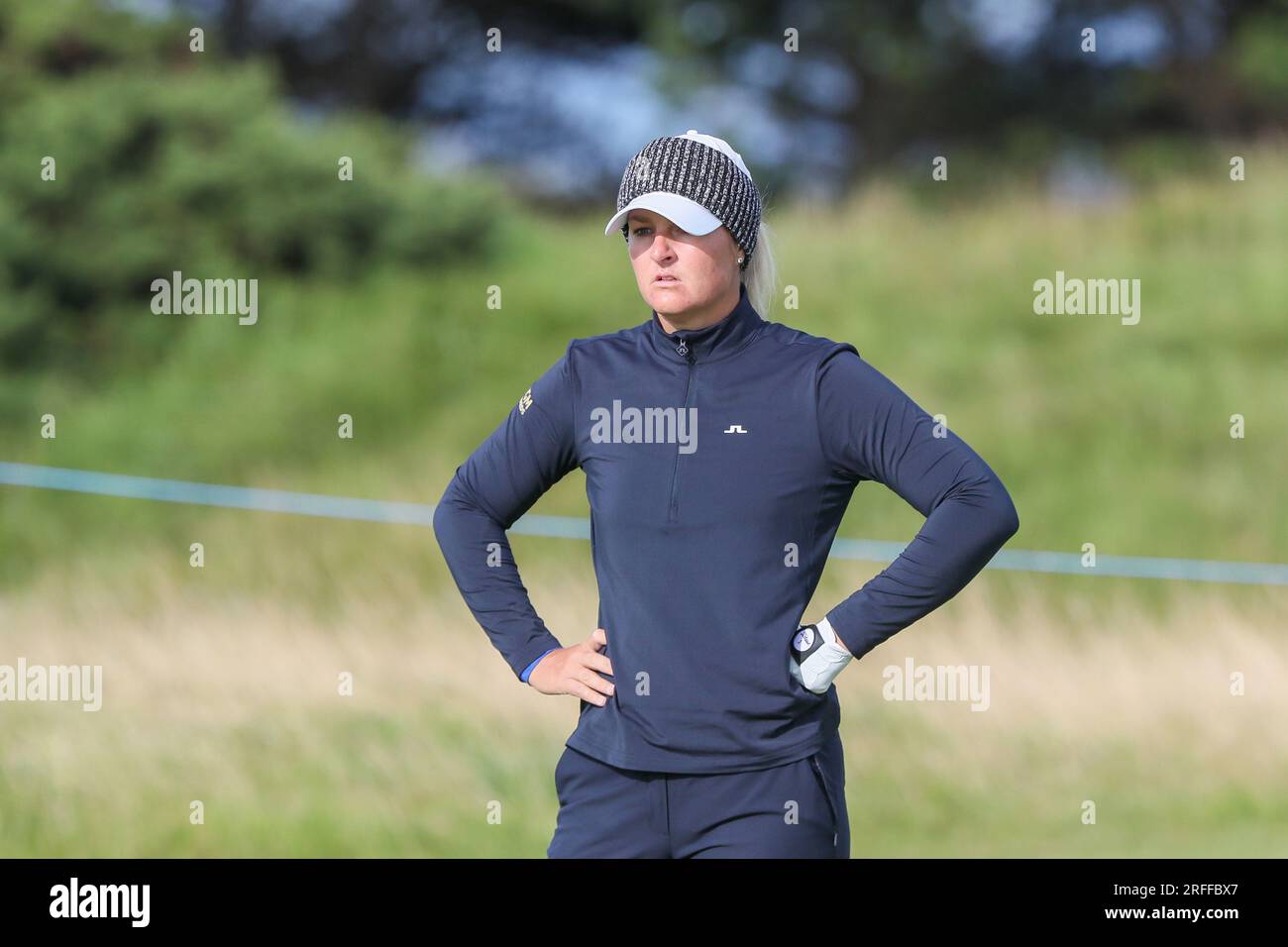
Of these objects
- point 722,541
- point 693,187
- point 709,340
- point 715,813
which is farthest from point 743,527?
point 693,187

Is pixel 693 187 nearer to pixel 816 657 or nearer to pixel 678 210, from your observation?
pixel 678 210

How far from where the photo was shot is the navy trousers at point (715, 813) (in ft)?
10.2

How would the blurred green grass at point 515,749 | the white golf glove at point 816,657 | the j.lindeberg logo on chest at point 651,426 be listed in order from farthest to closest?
the blurred green grass at point 515,749 → the j.lindeberg logo on chest at point 651,426 → the white golf glove at point 816,657

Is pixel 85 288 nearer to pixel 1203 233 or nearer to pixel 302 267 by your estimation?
pixel 302 267

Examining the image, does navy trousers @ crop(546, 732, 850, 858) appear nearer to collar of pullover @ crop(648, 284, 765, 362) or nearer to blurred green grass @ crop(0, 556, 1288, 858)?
collar of pullover @ crop(648, 284, 765, 362)

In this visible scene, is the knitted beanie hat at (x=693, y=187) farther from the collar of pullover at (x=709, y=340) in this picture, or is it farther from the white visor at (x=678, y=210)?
the collar of pullover at (x=709, y=340)

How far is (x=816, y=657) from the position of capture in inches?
122

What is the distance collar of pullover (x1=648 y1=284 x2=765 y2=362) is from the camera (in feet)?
10.7

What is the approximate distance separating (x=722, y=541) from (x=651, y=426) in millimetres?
268

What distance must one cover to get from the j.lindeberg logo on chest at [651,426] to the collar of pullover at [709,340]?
0.40 feet

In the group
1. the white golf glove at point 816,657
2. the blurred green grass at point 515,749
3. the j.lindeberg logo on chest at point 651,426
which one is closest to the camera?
the white golf glove at point 816,657

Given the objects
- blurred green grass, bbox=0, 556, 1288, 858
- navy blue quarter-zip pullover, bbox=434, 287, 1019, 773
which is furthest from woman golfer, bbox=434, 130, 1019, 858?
blurred green grass, bbox=0, 556, 1288, 858

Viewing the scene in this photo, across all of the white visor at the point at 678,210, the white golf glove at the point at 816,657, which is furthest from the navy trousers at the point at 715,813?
the white visor at the point at 678,210
